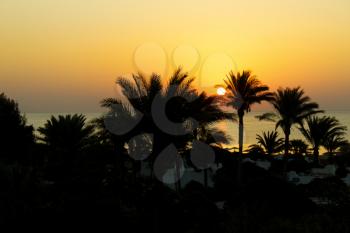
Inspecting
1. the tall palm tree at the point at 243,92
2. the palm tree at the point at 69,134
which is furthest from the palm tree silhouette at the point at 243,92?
the palm tree at the point at 69,134

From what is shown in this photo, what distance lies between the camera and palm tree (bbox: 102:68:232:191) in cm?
1819

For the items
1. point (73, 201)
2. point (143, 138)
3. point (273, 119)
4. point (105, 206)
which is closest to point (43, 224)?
point (73, 201)

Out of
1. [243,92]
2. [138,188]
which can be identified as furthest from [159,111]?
[243,92]

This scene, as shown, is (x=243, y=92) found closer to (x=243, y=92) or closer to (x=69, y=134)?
(x=243, y=92)

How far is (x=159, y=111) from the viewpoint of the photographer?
1814cm

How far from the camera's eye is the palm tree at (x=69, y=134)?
25.0 metres

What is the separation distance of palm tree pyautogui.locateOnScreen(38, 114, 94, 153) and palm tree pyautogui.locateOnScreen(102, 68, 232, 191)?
6352 millimetres

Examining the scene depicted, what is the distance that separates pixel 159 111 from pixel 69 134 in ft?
29.1

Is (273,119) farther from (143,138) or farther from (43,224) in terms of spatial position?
(43,224)

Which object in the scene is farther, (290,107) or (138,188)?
(290,107)

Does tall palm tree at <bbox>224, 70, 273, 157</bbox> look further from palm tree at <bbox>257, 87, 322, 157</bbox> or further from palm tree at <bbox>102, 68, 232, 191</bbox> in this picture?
palm tree at <bbox>102, 68, 232, 191</bbox>

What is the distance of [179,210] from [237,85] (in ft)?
61.5

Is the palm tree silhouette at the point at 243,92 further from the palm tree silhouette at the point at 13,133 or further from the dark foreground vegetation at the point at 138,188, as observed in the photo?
the palm tree silhouette at the point at 13,133

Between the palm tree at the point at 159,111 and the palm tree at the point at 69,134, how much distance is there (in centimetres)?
635
